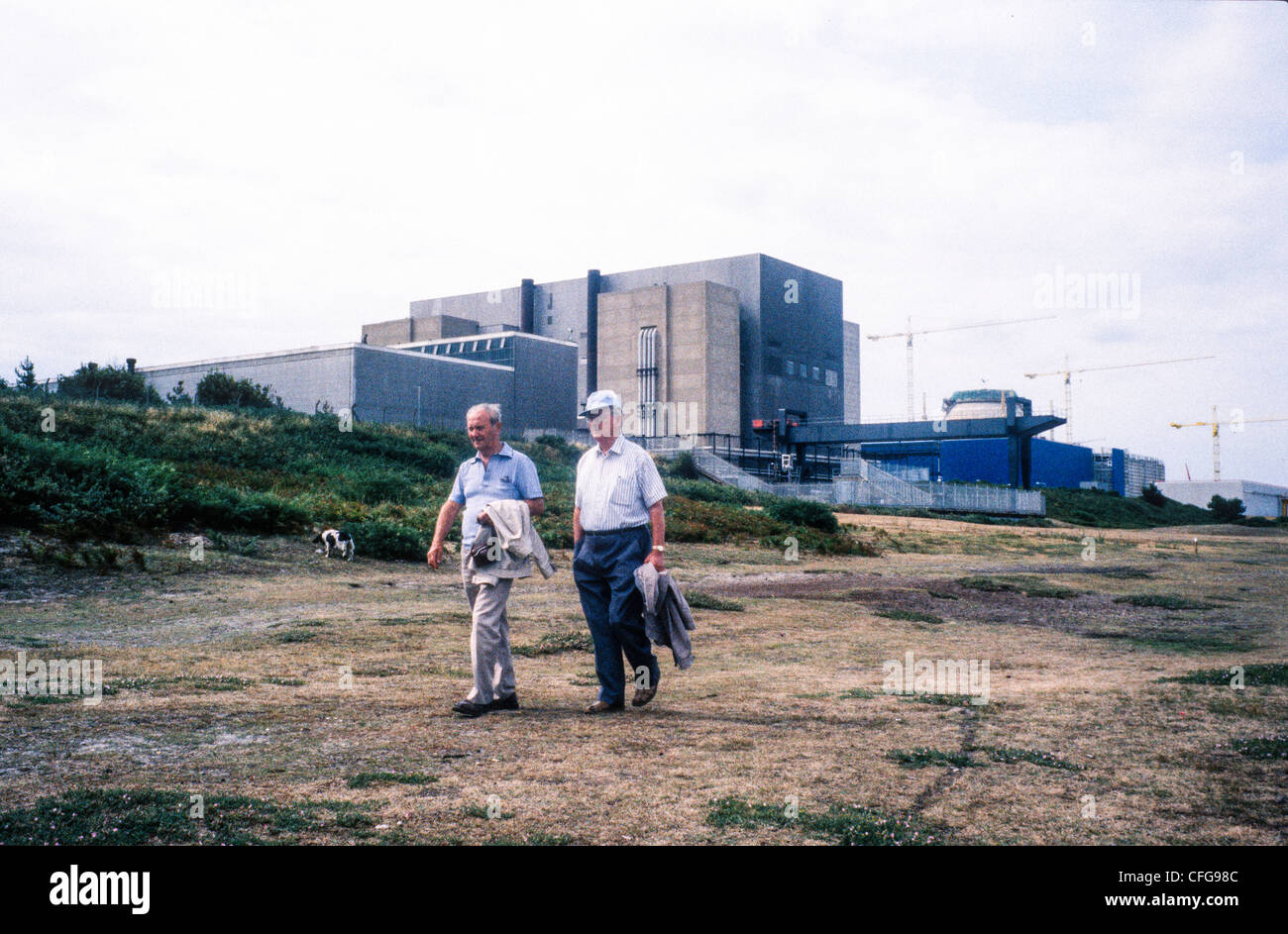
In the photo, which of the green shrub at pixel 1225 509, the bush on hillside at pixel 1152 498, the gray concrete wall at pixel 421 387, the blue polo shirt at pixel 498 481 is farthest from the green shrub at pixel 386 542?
the bush on hillside at pixel 1152 498

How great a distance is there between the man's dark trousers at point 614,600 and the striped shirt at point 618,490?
3.2 inches

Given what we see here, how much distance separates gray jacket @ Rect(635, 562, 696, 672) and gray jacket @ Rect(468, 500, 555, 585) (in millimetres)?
619

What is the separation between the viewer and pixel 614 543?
6516 mm

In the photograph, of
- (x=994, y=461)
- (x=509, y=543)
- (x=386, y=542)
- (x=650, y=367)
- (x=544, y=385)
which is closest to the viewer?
(x=509, y=543)

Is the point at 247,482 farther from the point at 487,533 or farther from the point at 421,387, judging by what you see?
the point at 421,387

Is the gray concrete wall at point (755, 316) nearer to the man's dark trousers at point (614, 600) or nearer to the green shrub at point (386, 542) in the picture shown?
the green shrub at point (386, 542)

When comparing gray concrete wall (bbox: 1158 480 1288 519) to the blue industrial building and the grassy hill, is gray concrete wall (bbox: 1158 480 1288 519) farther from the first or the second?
the grassy hill

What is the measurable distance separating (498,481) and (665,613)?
1.42 metres

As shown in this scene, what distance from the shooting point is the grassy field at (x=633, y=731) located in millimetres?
4250

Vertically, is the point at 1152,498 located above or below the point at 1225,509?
above

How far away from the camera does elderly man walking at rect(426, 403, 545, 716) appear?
257 inches

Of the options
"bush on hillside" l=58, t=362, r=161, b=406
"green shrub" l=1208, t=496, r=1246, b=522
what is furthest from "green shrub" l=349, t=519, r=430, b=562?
"green shrub" l=1208, t=496, r=1246, b=522

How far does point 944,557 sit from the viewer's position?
26.9 meters

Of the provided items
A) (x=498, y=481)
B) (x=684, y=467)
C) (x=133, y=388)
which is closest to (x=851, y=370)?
(x=684, y=467)
